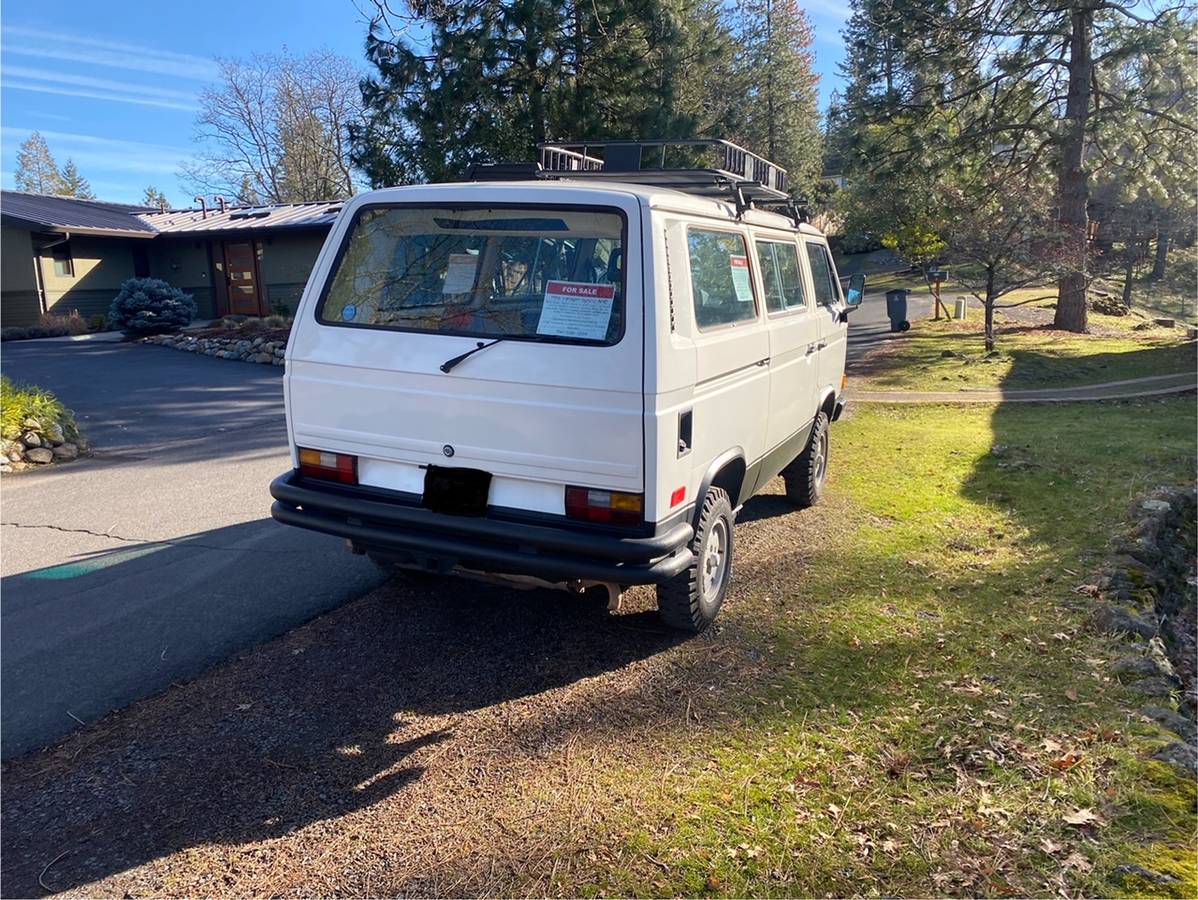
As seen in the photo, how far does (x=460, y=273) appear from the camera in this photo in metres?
4.10

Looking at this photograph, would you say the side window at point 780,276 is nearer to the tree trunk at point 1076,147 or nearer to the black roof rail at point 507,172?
the black roof rail at point 507,172

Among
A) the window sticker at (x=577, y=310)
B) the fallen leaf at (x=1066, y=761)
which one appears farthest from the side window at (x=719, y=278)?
the fallen leaf at (x=1066, y=761)

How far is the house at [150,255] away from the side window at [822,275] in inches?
683

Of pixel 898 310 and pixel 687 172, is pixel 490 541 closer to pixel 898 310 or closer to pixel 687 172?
pixel 687 172

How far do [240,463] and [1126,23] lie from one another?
740 inches

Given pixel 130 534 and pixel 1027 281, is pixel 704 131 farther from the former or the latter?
pixel 130 534

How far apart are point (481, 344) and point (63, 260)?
80.3 ft

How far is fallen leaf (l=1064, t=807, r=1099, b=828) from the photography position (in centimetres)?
297

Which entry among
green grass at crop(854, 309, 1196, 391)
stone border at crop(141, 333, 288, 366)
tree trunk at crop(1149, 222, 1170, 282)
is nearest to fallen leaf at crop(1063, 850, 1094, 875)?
green grass at crop(854, 309, 1196, 391)

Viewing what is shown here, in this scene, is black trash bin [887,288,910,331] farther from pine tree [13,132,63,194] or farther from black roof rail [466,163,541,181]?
pine tree [13,132,63,194]

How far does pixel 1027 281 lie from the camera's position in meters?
16.9

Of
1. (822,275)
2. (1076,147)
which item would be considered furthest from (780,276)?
(1076,147)

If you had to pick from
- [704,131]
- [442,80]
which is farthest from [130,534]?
[704,131]

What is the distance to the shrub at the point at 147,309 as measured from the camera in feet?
65.7
